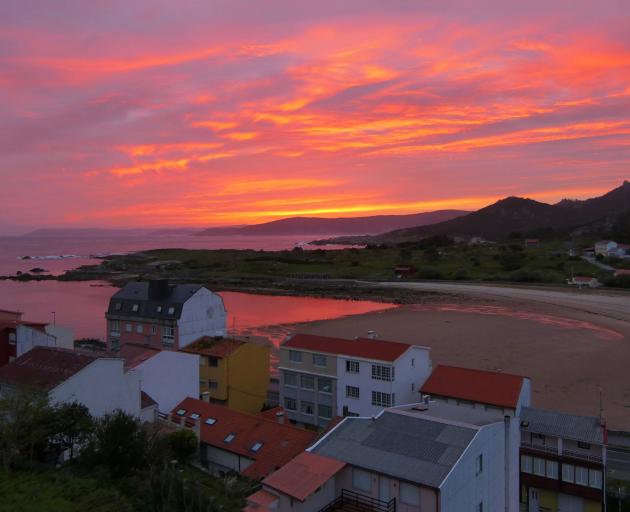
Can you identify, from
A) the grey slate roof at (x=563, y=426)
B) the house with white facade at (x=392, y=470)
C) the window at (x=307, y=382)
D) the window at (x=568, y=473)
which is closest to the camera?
the house with white facade at (x=392, y=470)

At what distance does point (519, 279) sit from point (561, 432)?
80.9 m

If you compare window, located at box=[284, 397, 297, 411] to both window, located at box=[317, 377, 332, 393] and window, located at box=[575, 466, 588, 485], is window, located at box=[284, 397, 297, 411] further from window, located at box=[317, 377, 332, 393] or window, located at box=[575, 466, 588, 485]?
window, located at box=[575, 466, 588, 485]

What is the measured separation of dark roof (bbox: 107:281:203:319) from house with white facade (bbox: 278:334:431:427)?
9.81m

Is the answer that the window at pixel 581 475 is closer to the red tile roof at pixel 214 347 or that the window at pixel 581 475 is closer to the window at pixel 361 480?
the window at pixel 361 480

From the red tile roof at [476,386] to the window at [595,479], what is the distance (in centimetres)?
316

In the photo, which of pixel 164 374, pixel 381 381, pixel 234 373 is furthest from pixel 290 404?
pixel 164 374

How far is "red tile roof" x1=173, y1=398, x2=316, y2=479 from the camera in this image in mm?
18094

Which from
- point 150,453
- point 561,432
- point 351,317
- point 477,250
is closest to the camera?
point 150,453

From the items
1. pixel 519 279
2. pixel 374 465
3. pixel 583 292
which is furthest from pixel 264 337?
pixel 519 279

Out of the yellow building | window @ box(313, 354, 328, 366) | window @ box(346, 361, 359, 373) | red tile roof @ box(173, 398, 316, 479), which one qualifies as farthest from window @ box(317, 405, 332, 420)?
red tile roof @ box(173, 398, 316, 479)

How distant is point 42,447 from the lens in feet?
49.9

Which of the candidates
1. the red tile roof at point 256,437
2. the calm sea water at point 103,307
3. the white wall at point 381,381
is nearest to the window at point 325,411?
the white wall at point 381,381

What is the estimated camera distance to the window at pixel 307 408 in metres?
27.2

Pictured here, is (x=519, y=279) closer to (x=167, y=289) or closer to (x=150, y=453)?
(x=167, y=289)
